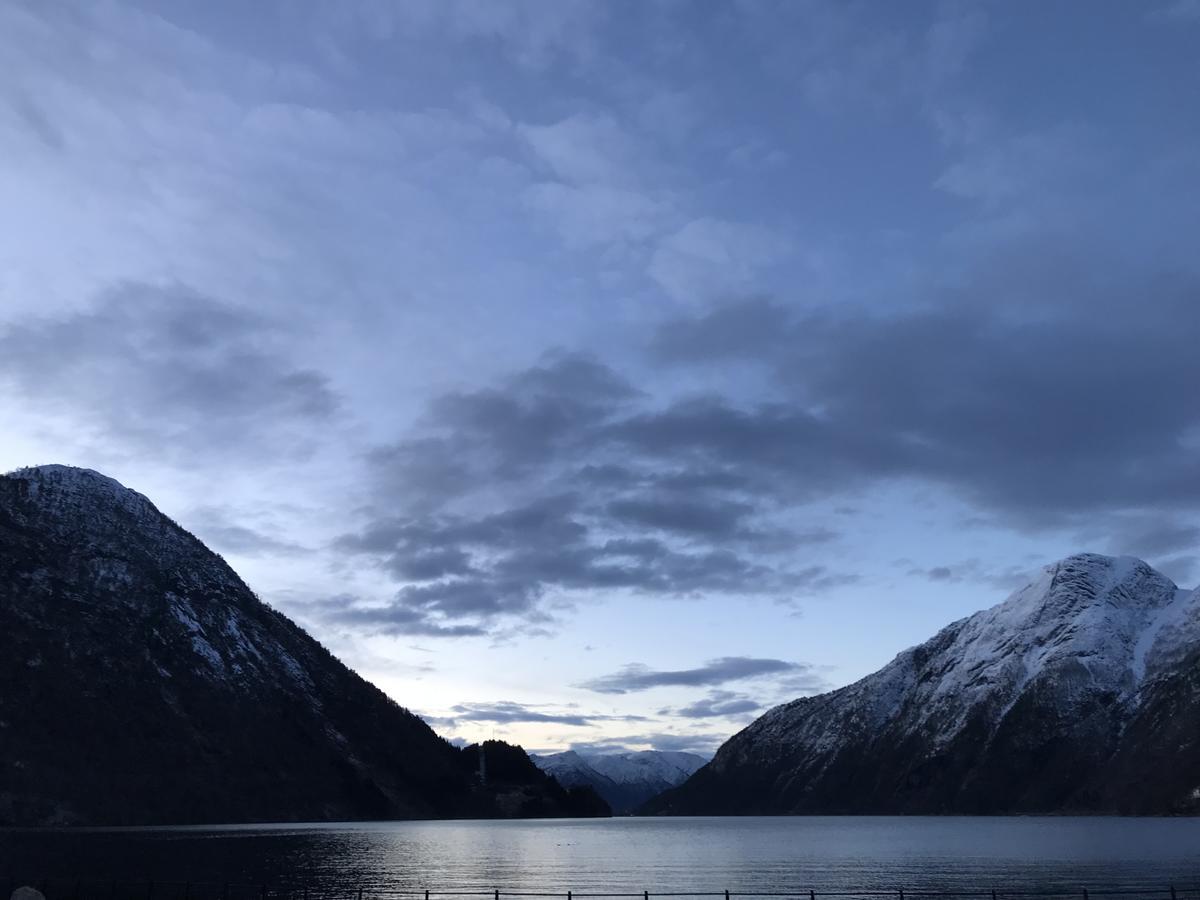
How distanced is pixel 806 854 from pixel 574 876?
5714 cm

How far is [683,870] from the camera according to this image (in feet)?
435

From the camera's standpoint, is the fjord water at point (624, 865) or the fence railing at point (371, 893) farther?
the fjord water at point (624, 865)

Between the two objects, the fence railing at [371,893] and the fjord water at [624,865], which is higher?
the fence railing at [371,893]

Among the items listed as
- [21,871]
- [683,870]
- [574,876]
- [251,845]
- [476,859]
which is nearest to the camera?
[21,871]

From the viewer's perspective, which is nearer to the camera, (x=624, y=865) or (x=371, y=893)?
(x=371, y=893)

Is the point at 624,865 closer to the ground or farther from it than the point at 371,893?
closer to the ground

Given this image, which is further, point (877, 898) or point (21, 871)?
point (21, 871)

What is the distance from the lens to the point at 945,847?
178500mm

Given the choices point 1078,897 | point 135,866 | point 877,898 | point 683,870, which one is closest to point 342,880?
point 135,866

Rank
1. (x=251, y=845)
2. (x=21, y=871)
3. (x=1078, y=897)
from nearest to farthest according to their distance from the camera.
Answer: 1. (x=1078, y=897)
2. (x=21, y=871)
3. (x=251, y=845)

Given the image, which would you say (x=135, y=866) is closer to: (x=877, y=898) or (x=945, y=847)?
(x=877, y=898)

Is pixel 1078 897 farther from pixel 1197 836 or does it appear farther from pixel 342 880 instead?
pixel 1197 836

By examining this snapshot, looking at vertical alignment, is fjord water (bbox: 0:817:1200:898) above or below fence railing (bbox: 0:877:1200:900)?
below

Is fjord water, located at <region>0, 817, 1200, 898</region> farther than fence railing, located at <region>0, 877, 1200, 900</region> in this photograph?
Yes
